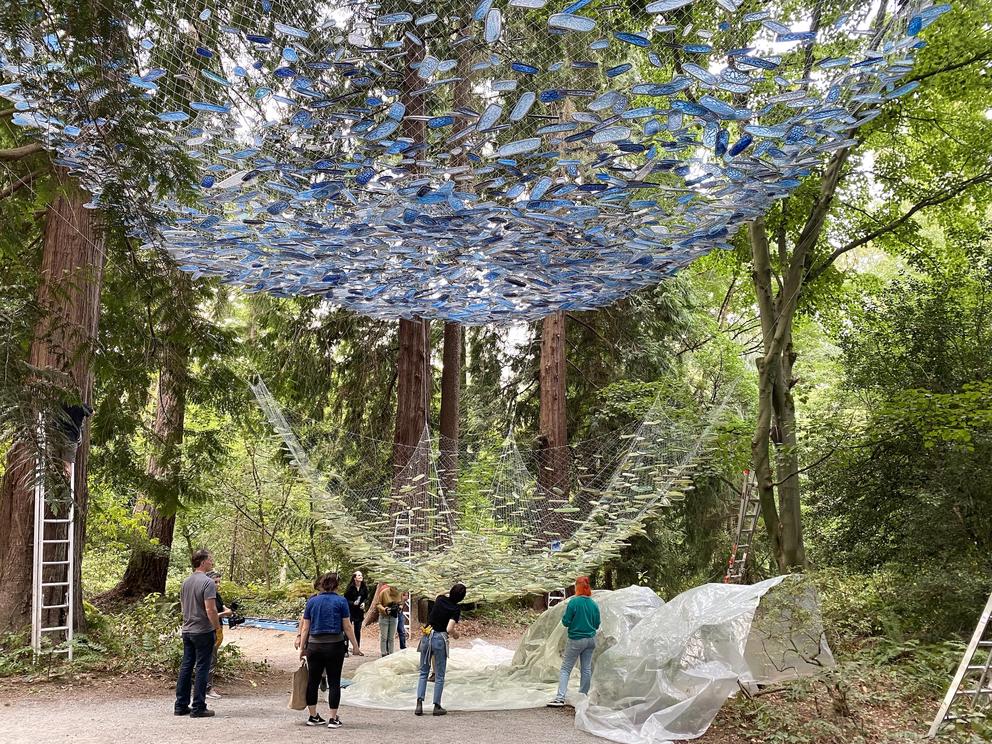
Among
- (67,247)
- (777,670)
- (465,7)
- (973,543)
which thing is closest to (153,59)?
(465,7)

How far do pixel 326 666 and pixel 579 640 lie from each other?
6.08ft

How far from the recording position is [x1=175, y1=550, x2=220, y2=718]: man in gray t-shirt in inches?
197

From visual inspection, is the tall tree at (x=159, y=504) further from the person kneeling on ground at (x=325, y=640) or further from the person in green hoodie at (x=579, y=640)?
the person in green hoodie at (x=579, y=640)

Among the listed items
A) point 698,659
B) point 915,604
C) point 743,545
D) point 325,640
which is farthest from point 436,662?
point 743,545

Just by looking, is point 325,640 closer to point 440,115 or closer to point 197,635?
point 197,635

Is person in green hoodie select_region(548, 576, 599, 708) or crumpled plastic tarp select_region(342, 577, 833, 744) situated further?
person in green hoodie select_region(548, 576, 599, 708)

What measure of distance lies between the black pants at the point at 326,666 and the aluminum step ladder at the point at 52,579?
2.30m

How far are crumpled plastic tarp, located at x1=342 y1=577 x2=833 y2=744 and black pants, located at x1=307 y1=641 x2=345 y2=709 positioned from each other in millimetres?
1057

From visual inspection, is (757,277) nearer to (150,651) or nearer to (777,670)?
(777,670)

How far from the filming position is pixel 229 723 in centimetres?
482

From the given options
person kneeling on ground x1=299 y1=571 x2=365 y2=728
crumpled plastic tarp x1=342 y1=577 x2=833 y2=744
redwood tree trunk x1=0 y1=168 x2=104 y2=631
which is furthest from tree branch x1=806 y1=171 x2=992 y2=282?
redwood tree trunk x1=0 y1=168 x2=104 y2=631

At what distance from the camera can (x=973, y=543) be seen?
7539mm

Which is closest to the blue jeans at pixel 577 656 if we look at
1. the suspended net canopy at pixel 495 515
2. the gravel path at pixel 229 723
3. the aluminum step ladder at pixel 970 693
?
the gravel path at pixel 229 723

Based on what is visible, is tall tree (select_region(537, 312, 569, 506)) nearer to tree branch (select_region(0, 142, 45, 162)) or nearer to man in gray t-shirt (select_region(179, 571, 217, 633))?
man in gray t-shirt (select_region(179, 571, 217, 633))
